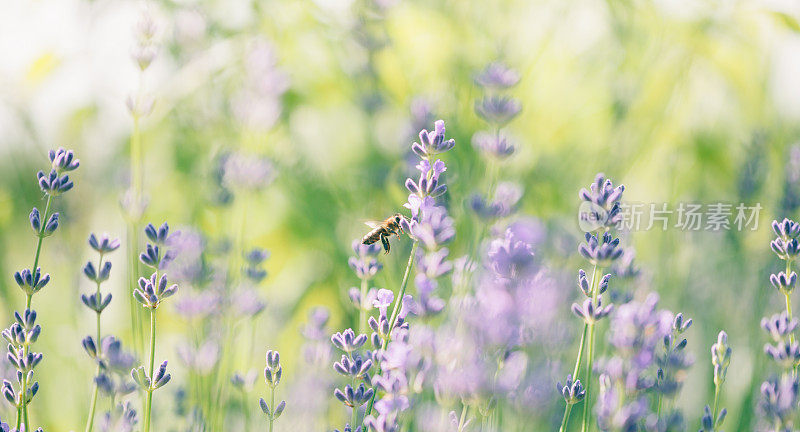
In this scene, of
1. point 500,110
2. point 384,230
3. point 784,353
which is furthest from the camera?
point 500,110

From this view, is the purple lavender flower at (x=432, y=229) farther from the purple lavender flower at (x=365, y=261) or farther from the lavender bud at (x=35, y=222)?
the lavender bud at (x=35, y=222)

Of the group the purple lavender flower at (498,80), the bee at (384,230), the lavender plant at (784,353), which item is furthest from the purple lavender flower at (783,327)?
the purple lavender flower at (498,80)

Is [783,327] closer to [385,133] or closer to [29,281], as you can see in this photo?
[29,281]

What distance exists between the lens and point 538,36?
1622 mm

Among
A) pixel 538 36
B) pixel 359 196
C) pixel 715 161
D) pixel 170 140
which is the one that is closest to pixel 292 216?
pixel 359 196

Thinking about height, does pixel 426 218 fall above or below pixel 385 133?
above

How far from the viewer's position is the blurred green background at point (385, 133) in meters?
1.44

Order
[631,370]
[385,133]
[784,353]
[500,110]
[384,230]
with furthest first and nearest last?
1. [385,133]
2. [500,110]
3. [384,230]
4. [784,353]
5. [631,370]

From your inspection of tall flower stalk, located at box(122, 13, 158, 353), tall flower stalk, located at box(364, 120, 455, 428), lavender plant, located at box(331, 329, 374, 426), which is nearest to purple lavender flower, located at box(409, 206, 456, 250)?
tall flower stalk, located at box(364, 120, 455, 428)

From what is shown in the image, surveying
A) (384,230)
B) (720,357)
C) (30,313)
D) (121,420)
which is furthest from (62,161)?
(720,357)

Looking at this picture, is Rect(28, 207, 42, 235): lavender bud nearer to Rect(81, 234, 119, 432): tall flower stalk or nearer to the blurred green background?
Rect(81, 234, 119, 432): tall flower stalk

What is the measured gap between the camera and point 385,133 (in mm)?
1668

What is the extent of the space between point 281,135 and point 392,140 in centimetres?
29

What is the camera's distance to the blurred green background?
1437 mm
